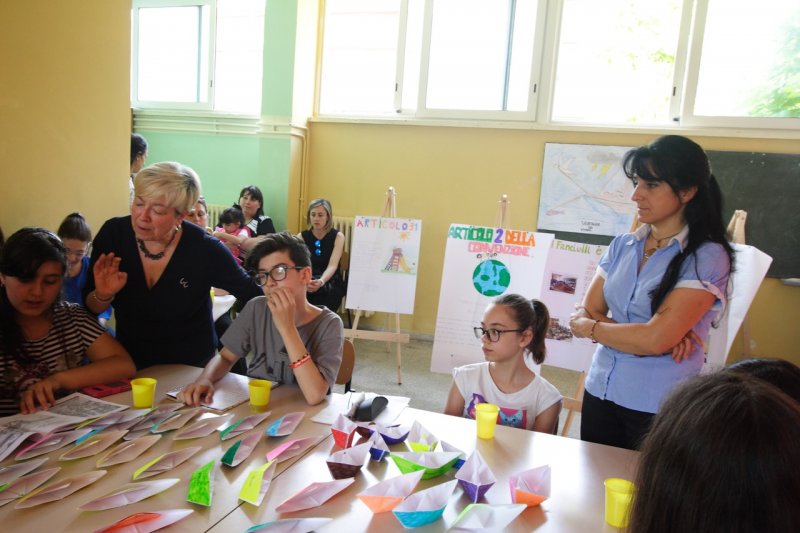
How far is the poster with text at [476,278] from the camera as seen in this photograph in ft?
11.0

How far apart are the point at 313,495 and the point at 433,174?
4206mm

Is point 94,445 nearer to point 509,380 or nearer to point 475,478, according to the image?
point 475,478

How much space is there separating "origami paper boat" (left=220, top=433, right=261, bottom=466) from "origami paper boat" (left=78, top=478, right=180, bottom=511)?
12 cm

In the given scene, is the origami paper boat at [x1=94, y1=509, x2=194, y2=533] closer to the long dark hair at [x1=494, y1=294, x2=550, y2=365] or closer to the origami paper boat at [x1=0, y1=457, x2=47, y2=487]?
the origami paper boat at [x1=0, y1=457, x2=47, y2=487]

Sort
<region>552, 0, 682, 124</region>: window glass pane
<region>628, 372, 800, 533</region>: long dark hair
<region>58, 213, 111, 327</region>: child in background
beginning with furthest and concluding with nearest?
<region>552, 0, 682, 124</region>: window glass pane, <region>58, 213, 111, 327</region>: child in background, <region>628, 372, 800, 533</region>: long dark hair

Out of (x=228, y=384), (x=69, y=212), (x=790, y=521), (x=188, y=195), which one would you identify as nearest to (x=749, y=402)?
(x=790, y=521)

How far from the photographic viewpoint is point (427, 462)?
1230 mm

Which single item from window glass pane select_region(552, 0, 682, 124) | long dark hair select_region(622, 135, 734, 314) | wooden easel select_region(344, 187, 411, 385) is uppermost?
window glass pane select_region(552, 0, 682, 124)

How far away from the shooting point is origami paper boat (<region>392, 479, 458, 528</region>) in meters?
1.01

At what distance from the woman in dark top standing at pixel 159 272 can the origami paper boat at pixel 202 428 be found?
64 centimetres

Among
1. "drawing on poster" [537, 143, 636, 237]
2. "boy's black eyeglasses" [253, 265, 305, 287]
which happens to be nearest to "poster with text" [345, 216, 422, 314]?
"drawing on poster" [537, 143, 636, 237]

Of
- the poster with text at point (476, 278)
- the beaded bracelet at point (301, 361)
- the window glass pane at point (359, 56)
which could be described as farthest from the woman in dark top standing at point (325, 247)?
the beaded bracelet at point (301, 361)

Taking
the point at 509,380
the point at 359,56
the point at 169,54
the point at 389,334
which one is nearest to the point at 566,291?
the point at 389,334

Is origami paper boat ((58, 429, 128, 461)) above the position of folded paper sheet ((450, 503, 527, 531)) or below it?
below
